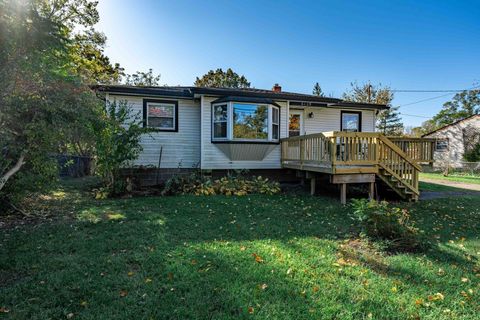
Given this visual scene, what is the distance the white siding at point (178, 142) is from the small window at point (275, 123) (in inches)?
116

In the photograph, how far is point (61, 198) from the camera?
7.61 meters

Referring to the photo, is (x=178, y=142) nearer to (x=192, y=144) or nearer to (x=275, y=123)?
(x=192, y=144)

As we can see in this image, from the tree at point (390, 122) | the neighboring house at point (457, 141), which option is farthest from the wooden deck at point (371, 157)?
the tree at point (390, 122)

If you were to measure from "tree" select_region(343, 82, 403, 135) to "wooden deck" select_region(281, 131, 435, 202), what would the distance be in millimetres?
22123

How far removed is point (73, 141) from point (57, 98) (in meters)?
1.31

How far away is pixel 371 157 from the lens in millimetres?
7590

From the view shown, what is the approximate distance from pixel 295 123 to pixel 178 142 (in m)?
5.18

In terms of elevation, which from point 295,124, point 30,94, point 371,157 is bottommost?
point 371,157

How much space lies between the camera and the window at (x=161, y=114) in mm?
10078

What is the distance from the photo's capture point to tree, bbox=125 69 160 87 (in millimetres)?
31094

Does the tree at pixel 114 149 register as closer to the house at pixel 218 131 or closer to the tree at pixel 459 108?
the house at pixel 218 131

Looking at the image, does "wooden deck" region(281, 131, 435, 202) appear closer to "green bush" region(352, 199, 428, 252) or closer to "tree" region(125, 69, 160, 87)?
"green bush" region(352, 199, 428, 252)

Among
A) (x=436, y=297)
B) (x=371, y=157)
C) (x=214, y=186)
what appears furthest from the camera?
(x=214, y=186)

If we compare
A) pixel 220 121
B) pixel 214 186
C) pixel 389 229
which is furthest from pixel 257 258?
pixel 220 121
